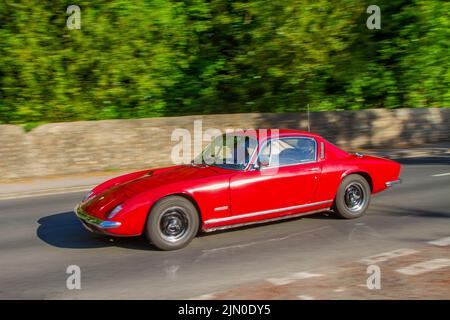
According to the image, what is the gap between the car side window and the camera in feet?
27.1

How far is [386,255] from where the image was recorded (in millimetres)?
6949

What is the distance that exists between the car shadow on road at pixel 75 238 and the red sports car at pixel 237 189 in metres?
0.43

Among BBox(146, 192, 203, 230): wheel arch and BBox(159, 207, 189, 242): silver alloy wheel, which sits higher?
BBox(146, 192, 203, 230): wheel arch

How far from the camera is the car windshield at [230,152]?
812cm

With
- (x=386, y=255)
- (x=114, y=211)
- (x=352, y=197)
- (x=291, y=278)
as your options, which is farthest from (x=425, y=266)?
(x=114, y=211)

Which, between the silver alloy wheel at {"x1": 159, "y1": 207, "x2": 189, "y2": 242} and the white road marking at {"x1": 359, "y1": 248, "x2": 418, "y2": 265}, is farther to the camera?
the silver alloy wheel at {"x1": 159, "y1": 207, "x2": 189, "y2": 242}

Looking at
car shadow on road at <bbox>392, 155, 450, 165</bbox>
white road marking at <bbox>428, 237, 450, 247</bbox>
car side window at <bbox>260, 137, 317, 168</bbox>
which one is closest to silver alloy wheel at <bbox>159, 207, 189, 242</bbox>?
car side window at <bbox>260, 137, 317, 168</bbox>

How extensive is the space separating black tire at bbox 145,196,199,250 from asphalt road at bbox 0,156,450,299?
161 millimetres

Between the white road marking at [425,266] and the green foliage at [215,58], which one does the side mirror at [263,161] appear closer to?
the white road marking at [425,266]

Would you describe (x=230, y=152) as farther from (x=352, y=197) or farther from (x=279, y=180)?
(x=352, y=197)

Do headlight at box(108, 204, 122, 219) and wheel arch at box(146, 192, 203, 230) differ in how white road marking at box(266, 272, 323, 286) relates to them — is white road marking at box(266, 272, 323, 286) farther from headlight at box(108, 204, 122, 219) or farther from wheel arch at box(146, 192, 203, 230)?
headlight at box(108, 204, 122, 219)
